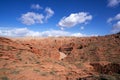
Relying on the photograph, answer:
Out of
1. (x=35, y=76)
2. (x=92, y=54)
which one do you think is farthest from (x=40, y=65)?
(x=92, y=54)

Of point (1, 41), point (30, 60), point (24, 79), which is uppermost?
point (1, 41)

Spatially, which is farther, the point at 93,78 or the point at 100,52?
the point at 100,52

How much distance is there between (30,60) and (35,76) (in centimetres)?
392

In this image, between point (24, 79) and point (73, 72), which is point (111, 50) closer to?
point (73, 72)

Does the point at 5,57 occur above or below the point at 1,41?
below

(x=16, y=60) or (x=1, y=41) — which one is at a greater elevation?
(x=1, y=41)

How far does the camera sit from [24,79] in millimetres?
16250

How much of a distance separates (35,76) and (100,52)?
738 inches

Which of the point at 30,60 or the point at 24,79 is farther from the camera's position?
the point at 30,60

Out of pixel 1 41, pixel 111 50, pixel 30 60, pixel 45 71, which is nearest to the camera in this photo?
pixel 45 71

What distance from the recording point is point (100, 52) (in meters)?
32.9

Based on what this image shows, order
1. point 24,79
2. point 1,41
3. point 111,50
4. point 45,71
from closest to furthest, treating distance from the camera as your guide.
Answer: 1. point 24,79
2. point 45,71
3. point 1,41
4. point 111,50

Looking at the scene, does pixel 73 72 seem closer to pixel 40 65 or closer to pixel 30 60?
pixel 40 65

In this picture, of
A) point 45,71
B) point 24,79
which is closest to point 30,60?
point 45,71
